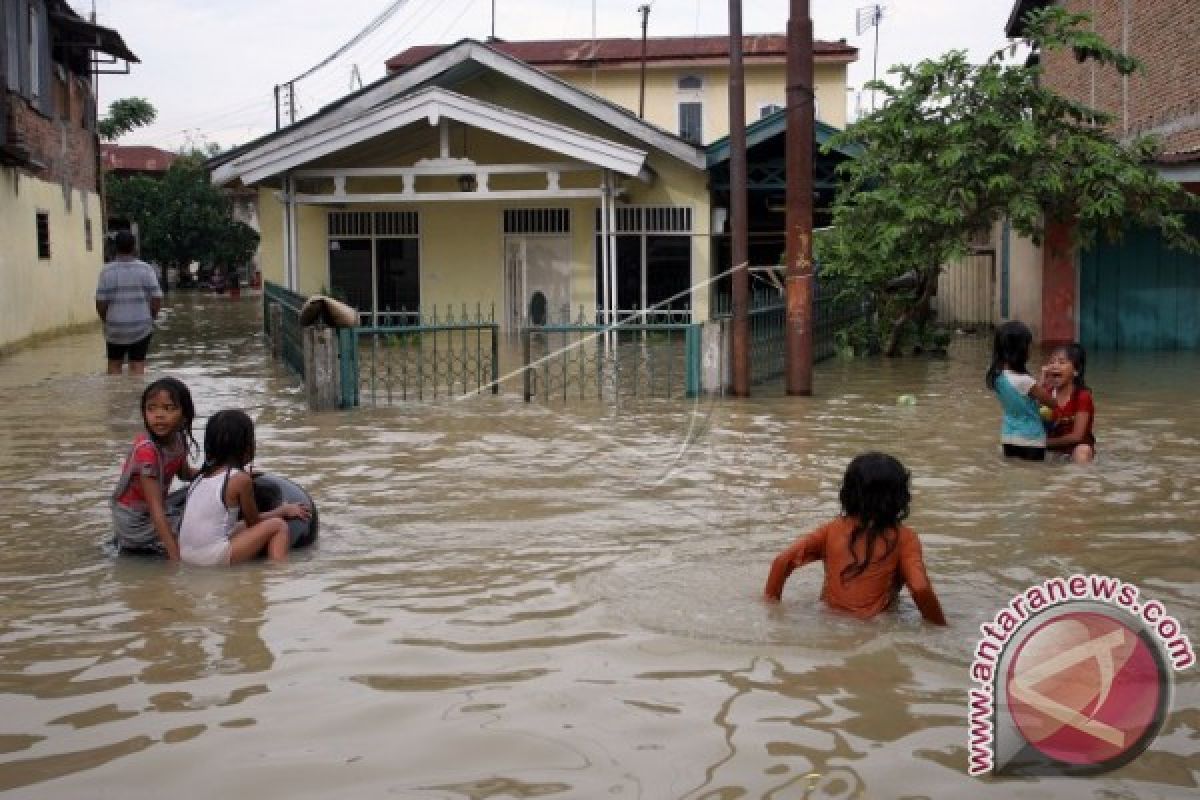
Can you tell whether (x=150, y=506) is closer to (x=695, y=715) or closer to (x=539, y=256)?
(x=695, y=715)

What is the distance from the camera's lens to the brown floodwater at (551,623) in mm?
4316

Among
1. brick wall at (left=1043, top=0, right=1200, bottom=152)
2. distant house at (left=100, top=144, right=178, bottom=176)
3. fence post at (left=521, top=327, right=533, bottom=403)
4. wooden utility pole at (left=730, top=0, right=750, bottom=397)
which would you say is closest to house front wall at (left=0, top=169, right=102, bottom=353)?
fence post at (left=521, top=327, right=533, bottom=403)

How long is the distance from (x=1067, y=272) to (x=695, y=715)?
17.8m

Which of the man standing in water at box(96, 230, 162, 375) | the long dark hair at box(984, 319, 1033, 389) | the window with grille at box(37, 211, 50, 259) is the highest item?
the window with grille at box(37, 211, 50, 259)

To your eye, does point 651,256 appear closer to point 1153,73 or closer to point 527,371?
point 1153,73

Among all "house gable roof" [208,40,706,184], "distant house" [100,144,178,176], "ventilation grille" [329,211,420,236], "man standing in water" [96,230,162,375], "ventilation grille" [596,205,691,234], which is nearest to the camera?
Result: "man standing in water" [96,230,162,375]

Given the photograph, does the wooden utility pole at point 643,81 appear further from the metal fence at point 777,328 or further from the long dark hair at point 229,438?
the long dark hair at point 229,438

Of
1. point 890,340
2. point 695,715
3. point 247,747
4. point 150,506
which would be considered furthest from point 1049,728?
point 890,340

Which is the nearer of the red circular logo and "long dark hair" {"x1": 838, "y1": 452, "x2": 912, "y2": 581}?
the red circular logo

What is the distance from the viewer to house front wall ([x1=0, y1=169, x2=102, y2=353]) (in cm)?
2180

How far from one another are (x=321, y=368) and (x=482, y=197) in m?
9.29

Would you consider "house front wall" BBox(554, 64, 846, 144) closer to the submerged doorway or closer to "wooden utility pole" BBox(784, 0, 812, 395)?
the submerged doorway

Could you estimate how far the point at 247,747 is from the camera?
4469 millimetres

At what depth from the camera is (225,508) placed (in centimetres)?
697
